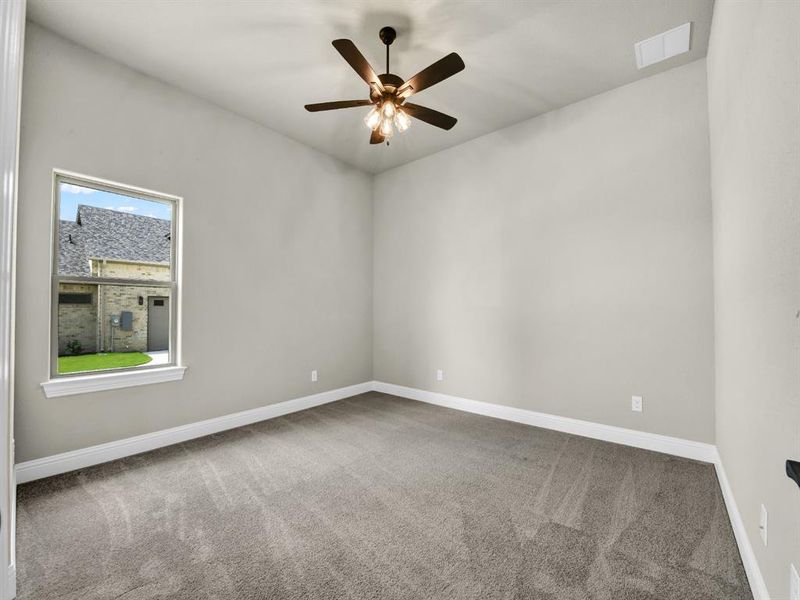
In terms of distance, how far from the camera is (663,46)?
269cm

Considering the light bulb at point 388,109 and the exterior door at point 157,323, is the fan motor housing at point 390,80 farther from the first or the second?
the exterior door at point 157,323

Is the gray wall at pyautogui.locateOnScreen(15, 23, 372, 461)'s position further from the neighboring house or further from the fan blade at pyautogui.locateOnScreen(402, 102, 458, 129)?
the fan blade at pyautogui.locateOnScreen(402, 102, 458, 129)

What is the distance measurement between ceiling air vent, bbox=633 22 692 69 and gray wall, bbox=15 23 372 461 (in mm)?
3291

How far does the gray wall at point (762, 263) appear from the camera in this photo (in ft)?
3.74

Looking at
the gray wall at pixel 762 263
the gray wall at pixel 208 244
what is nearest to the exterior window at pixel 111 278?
the gray wall at pixel 208 244

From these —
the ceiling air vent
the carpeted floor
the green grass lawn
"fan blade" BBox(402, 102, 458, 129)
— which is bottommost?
the carpeted floor

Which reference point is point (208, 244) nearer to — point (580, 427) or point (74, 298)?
point (74, 298)

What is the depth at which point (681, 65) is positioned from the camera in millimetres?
2922

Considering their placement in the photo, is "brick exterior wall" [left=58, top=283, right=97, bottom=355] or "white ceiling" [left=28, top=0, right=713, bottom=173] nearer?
"white ceiling" [left=28, top=0, right=713, bottom=173]

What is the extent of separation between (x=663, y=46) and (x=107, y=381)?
16.0 feet

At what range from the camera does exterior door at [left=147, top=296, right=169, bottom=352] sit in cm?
315

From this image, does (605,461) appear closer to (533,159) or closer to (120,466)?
(533,159)

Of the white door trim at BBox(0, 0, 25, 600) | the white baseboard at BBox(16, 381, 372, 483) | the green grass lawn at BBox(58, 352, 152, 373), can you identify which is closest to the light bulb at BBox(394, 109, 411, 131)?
the white door trim at BBox(0, 0, 25, 600)

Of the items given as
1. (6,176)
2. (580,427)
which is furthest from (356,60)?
(580,427)
